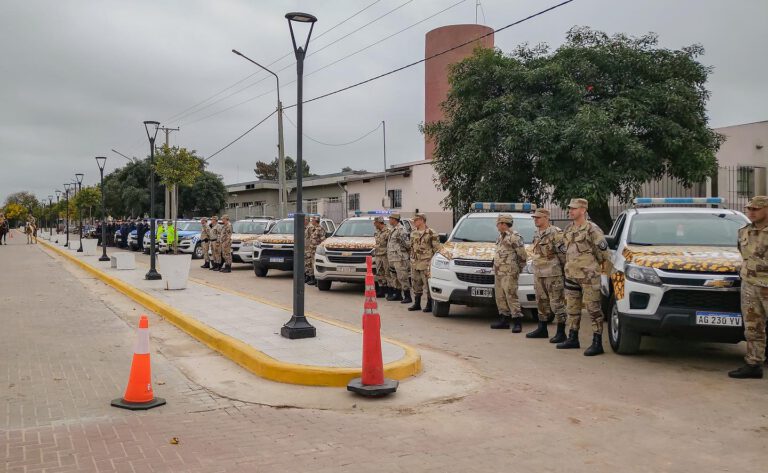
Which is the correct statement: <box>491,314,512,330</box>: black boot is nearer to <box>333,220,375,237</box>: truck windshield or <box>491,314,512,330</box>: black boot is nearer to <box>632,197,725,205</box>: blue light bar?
<box>632,197,725,205</box>: blue light bar

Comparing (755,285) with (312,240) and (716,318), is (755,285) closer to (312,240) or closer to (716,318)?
(716,318)

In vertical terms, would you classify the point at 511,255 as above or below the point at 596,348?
above

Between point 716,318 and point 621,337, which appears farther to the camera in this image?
point 621,337

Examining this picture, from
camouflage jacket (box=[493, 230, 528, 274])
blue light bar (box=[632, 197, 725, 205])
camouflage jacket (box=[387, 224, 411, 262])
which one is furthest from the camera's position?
camouflage jacket (box=[387, 224, 411, 262])

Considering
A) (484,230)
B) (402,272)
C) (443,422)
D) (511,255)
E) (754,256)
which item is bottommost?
(443,422)

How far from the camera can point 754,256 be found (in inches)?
261

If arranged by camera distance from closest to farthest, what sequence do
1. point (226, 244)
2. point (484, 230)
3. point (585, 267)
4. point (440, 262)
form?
point (585, 267) → point (440, 262) → point (484, 230) → point (226, 244)

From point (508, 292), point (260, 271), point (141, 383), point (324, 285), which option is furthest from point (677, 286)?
point (260, 271)

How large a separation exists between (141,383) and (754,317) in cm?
587

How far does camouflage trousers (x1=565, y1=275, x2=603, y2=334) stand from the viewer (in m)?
7.92

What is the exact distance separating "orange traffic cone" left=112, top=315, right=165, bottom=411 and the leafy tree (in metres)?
12.7

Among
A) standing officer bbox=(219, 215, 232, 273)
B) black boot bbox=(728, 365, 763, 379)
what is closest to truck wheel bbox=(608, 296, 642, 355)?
black boot bbox=(728, 365, 763, 379)

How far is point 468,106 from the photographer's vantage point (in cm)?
1894

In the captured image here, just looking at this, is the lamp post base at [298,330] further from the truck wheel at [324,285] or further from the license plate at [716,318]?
the truck wheel at [324,285]
